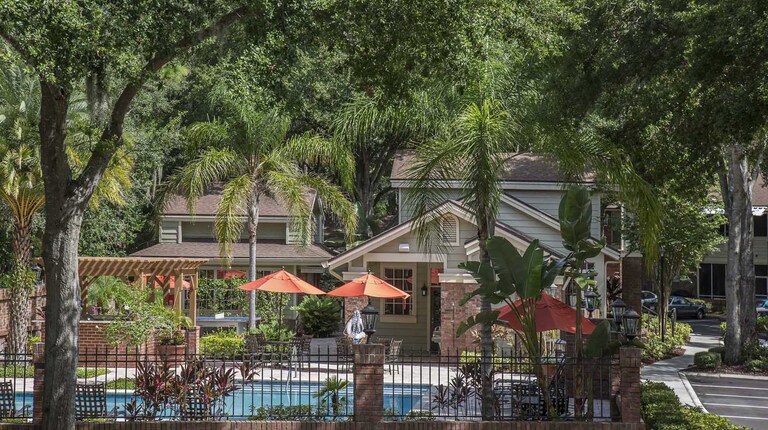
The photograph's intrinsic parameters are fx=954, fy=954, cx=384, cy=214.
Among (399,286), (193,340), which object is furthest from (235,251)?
(193,340)

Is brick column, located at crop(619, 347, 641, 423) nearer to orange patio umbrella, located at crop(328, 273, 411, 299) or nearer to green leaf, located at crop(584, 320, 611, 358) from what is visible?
green leaf, located at crop(584, 320, 611, 358)

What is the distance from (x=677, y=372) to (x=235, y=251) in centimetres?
1789

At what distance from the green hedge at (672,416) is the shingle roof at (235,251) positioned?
66.6 ft

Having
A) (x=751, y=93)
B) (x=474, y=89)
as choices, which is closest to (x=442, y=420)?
(x=474, y=89)

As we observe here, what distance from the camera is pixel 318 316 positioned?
3378cm

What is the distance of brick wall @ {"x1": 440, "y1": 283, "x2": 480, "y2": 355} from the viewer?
25266mm

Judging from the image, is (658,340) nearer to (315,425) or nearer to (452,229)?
(452,229)

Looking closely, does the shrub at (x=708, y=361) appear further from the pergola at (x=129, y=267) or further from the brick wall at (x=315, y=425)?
the pergola at (x=129, y=267)

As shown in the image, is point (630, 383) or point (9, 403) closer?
point (630, 383)

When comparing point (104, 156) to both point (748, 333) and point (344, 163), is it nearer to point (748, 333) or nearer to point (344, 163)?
point (344, 163)

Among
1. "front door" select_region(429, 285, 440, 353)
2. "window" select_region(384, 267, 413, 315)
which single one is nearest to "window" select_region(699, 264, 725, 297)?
"front door" select_region(429, 285, 440, 353)

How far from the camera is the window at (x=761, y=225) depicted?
177 feet

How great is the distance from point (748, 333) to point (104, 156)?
812 inches

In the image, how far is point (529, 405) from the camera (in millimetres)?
15195
